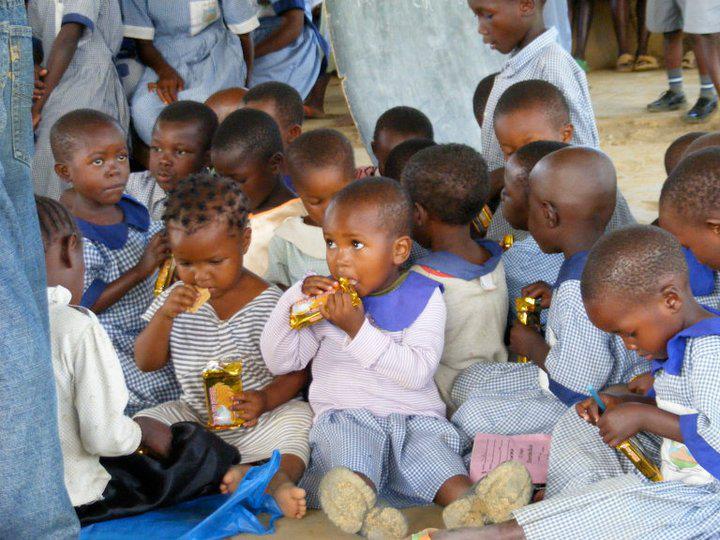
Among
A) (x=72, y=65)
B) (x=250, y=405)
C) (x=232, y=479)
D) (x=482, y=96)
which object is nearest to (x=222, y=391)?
(x=250, y=405)

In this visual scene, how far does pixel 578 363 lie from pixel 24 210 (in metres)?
1.36

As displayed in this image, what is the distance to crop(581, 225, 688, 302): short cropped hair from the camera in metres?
1.99

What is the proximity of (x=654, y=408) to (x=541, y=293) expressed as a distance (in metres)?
0.66

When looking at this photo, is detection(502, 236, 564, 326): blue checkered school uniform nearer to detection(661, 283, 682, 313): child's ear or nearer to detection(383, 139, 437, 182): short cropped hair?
detection(383, 139, 437, 182): short cropped hair

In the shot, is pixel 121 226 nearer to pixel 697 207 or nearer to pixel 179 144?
pixel 179 144

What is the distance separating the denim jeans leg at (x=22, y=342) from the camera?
1740 millimetres

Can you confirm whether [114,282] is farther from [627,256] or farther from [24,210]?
[627,256]

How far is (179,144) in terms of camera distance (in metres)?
3.70

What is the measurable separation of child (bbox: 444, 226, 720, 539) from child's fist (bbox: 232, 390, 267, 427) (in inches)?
29.3

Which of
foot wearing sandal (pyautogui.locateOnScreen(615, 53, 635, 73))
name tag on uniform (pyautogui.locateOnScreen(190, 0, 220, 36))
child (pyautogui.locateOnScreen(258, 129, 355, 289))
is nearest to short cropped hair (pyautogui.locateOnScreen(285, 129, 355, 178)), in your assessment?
child (pyautogui.locateOnScreen(258, 129, 355, 289))

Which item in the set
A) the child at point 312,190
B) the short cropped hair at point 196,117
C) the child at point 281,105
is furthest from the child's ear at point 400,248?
the child at point 281,105

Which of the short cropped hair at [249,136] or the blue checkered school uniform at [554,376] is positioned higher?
the short cropped hair at [249,136]

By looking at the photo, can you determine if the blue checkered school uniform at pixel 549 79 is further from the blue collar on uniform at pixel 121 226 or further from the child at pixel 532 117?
the blue collar on uniform at pixel 121 226

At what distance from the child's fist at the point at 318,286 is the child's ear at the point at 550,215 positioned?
2.05 feet
